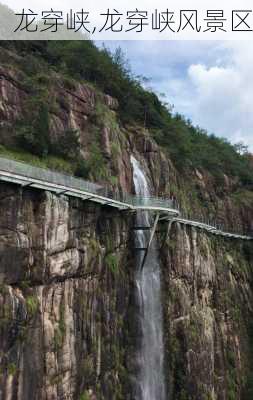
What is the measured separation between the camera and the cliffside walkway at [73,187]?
766 inches

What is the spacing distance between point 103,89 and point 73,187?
2463 cm

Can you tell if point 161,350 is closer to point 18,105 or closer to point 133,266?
point 133,266

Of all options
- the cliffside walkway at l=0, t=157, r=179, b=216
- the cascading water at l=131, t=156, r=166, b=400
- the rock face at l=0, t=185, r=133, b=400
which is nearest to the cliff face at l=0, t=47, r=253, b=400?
the rock face at l=0, t=185, r=133, b=400

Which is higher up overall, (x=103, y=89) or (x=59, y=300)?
(x=103, y=89)

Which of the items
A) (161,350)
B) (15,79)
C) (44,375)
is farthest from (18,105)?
(161,350)

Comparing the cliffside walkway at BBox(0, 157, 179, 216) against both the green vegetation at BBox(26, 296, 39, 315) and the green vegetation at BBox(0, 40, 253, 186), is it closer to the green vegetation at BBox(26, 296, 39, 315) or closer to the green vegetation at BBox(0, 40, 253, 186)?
the green vegetation at BBox(0, 40, 253, 186)

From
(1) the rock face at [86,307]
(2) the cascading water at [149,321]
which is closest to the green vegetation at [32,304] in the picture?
(1) the rock face at [86,307]

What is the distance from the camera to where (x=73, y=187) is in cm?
2378

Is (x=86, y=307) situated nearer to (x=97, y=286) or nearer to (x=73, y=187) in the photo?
(x=97, y=286)

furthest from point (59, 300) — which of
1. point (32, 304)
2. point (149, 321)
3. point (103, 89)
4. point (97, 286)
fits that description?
point (103, 89)

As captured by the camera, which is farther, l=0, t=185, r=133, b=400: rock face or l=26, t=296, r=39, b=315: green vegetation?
l=26, t=296, r=39, b=315: green vegetation

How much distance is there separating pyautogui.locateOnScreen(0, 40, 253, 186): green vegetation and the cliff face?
138 centimetres

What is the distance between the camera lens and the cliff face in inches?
781

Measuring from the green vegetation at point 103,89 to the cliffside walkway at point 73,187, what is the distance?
2.95 meters
